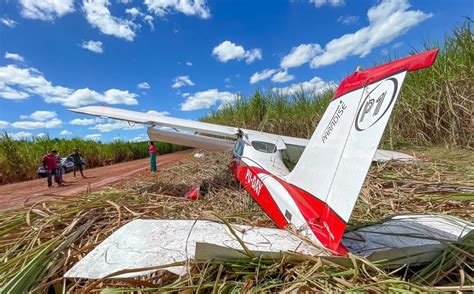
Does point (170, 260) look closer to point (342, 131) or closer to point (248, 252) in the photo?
point (248, 252)

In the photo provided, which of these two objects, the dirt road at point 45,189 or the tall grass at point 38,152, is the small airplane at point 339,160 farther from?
the tall grass at point 38,152

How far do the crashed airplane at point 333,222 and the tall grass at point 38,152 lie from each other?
42.3 ft

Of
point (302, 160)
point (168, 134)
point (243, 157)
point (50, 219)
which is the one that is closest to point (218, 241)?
point (302, 160)

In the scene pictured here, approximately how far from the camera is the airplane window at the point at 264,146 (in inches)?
158

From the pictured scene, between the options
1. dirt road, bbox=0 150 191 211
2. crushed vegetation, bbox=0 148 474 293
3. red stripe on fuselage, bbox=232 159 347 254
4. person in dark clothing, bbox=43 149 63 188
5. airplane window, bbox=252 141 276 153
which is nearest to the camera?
crushed vegetation, bbox=0 148 474 293

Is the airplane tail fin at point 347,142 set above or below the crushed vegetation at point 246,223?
above

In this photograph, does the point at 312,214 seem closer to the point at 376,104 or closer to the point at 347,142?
the point at 347,142

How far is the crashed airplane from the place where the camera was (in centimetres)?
127

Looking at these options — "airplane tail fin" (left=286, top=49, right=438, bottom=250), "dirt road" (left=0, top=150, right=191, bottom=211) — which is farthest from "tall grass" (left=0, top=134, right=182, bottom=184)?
"airplane tail fin" (left=286, top=49, right=438, bottom=250)

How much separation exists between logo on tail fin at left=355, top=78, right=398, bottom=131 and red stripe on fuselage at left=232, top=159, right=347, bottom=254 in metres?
0.55

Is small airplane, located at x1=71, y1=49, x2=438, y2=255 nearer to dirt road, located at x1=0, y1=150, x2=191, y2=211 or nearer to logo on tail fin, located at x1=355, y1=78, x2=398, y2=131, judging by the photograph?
logo on tail fin, located at x1=355, y1=78, x2=398, y2=131

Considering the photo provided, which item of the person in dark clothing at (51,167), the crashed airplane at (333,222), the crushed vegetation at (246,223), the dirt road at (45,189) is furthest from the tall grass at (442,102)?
the person in dark clothing at (51,167)

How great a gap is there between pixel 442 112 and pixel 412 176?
2603 millimetres

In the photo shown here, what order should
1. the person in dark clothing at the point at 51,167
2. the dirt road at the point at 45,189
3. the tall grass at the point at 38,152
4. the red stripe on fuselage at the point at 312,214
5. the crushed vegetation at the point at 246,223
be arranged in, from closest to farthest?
the crushed vegetation at the point at 246,223 < the red stripe on fuselage at the point at 312,214 < the dirt road at the point at 45,189 < the person in dark clothing at the point at 51,167 < the tall grass at the point at 38,152
